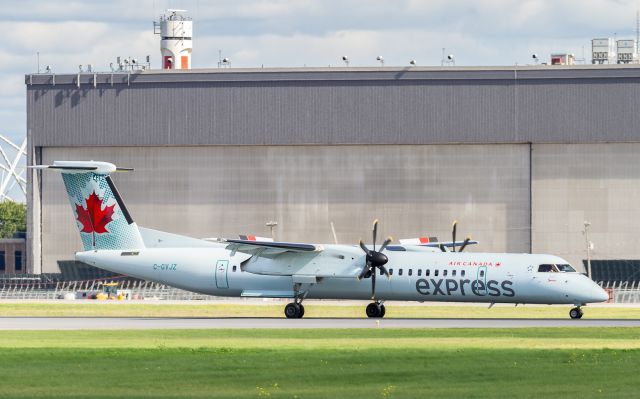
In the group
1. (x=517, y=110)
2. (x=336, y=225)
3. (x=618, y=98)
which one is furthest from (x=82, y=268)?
(x=618, y=98)

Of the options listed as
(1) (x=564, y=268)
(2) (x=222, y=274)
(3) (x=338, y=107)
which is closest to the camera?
(1) (x=564, y=268)

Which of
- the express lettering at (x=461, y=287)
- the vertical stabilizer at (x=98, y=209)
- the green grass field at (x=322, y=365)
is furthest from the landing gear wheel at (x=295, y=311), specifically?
the green grass field at (x=322, y=365)

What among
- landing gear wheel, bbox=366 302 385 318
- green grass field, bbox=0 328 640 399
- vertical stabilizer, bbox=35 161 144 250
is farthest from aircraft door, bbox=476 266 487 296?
vertical stabilizer, bbox=35 161 144 250

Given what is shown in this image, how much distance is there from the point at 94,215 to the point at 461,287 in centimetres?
1805

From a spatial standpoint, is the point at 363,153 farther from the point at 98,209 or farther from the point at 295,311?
the point at 295,311

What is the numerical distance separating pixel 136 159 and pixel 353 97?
2231 centimetres

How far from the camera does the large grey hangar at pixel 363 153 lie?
395ft

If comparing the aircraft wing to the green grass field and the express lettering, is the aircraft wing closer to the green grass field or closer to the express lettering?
the express lettering

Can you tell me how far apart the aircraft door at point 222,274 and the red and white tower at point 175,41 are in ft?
247

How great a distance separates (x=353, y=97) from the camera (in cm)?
12388

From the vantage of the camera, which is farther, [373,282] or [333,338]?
[373,282]

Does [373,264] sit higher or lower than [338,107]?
lower

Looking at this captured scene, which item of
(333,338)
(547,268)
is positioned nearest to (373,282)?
(547,268)

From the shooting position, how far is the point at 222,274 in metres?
59.3
